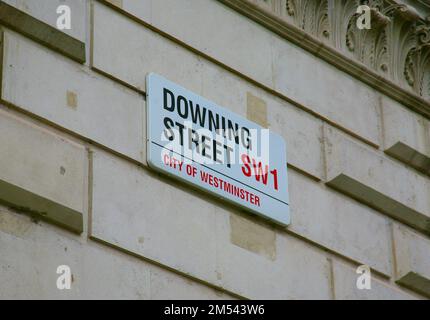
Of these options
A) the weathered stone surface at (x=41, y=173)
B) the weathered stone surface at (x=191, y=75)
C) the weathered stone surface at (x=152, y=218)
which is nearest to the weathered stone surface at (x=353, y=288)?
the weathered stone surface at (x=191, y=75)

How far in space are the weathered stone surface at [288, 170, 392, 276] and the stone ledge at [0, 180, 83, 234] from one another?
2.25m

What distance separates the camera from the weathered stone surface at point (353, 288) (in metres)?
12.9

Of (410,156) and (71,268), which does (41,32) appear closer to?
(71,268)

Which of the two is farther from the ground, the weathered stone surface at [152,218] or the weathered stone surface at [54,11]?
the weathered stone surface at [54,11]

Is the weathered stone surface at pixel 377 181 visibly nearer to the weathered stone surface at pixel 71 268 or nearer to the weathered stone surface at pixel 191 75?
the weathered stone surface at pixel 191 75

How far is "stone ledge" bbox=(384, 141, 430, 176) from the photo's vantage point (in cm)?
1419

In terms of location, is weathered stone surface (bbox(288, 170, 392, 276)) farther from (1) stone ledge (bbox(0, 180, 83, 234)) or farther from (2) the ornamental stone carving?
(1) stone ledge (bbox(0, 180, 83, 234))

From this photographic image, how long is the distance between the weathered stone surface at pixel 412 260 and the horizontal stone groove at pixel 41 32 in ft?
11.6

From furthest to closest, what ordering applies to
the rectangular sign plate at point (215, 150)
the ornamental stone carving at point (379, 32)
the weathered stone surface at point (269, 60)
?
the ornamental stone carving at point (379, 32), the weathered stone surface at point (269, 60), the rectangular sign plate at point (215, 150)

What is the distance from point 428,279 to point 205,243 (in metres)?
2.74

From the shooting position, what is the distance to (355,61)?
14125 mm

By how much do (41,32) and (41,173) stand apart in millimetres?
1080
